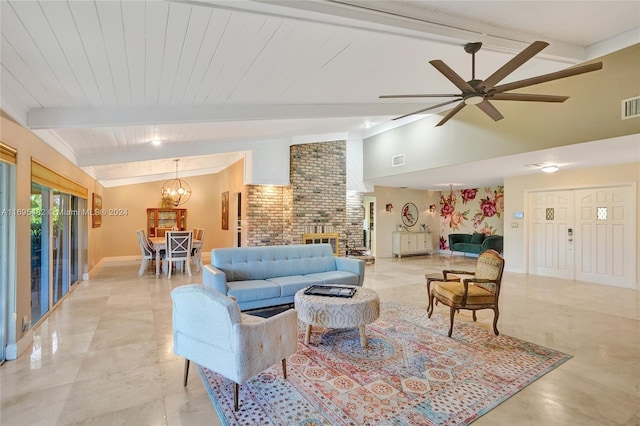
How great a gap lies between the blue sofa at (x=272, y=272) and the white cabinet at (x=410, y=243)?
558 cm

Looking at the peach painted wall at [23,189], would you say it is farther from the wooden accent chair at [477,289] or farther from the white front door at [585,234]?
the white front door at [585,234]

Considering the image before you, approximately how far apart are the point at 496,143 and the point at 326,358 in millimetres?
4563

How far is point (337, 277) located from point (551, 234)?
5.58 m

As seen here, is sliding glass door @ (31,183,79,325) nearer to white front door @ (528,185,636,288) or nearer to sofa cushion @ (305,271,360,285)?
sofa cushion @ (305,271,360,285)

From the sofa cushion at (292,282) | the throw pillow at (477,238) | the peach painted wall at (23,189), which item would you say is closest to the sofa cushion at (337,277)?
the sofa cushion at (292,282)

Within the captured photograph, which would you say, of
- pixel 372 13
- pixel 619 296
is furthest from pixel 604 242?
pixel 372 13

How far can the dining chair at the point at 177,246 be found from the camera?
22.0 feet

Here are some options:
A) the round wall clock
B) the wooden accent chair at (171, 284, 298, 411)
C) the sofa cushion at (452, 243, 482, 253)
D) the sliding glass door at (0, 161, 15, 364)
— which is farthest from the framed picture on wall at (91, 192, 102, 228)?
the sofa cushion at (452, 243, 482, 253)

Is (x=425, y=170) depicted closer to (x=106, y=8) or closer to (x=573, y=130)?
(x=573, y=130)

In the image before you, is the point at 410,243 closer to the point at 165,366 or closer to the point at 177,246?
the point at 177,246

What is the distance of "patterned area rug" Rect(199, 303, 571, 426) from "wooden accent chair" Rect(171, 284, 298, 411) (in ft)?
0.72

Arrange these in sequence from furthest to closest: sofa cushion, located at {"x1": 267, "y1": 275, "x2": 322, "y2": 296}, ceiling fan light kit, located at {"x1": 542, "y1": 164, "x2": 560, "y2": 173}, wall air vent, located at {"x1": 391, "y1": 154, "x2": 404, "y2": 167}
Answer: wall air vent, located at {"x1": 391, "y1": 154, "x2": 404, "y2": 167}, ceiling fan light kit, located at {"x1": 542, "y1": 164, "x2": 560, "y2": 173}, sofa cushion, located at {"x1": 267, "y1": 275, "x2": 322, "y2": 296}

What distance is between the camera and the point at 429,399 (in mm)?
2248

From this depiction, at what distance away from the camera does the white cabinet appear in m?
10.2
